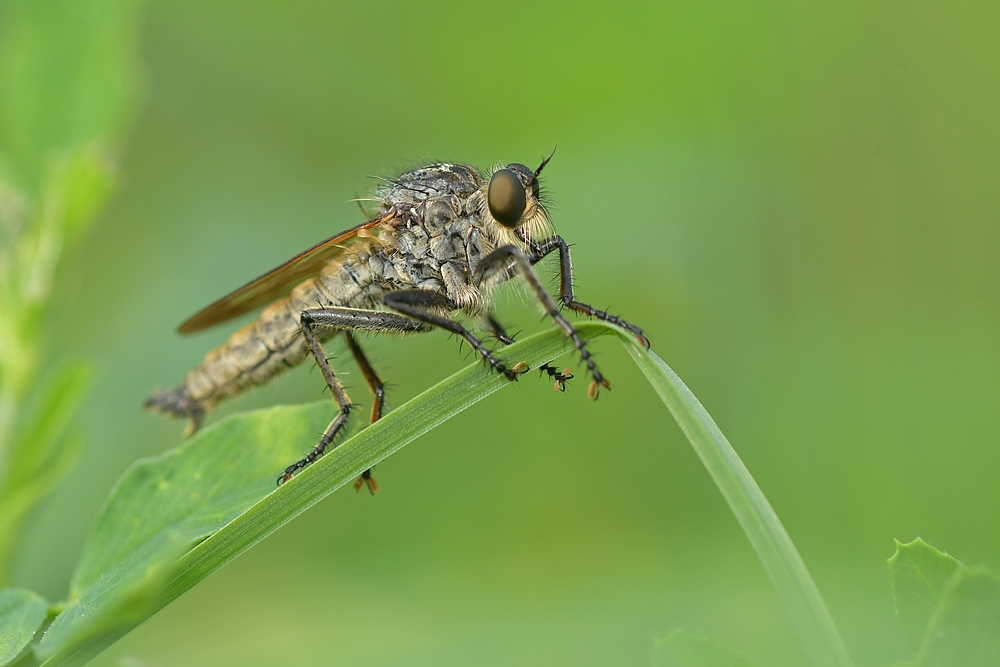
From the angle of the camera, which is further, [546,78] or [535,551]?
[546,78]

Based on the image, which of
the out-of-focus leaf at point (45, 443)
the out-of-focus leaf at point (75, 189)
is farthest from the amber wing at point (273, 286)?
the out-of-focus leaf at point (45, 443)

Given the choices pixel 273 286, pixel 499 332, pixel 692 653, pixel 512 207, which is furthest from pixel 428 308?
pixel 692 653

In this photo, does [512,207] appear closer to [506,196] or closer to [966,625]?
[506,196]

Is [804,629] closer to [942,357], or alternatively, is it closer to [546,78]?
[942,357]

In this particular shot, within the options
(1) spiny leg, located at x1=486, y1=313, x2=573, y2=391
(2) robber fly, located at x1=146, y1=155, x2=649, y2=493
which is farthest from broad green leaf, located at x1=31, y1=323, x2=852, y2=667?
(2) robber fly, located at x1=146, y1=155, x2=649, y2=493

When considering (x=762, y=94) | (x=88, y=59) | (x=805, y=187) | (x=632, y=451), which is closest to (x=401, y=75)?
(x=762, y=94)
